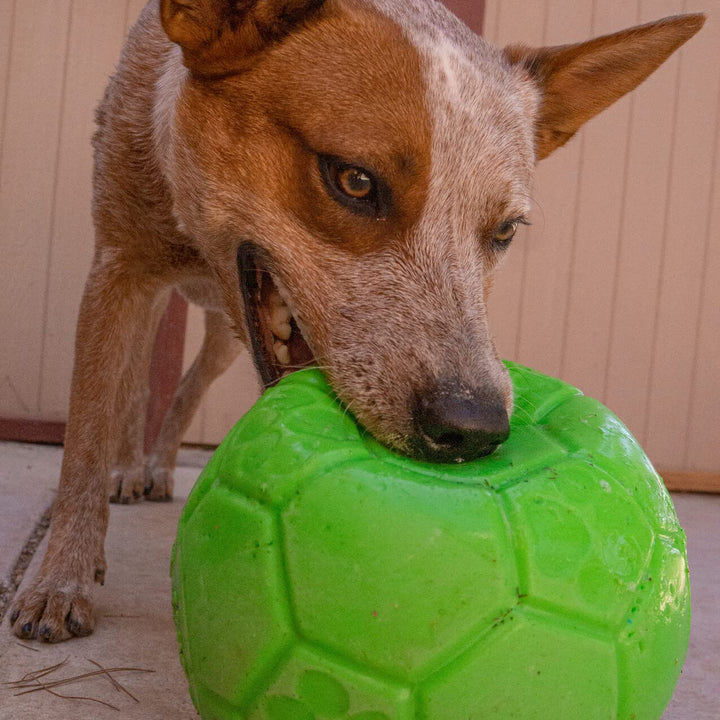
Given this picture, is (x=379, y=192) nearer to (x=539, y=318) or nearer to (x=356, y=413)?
(x=356, y=413)

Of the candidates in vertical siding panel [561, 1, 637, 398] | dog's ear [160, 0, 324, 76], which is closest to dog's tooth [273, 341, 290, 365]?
dog's ear [160, 0, 324, 76]

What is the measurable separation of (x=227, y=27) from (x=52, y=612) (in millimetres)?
1046

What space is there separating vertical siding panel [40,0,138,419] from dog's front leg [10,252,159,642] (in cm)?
189

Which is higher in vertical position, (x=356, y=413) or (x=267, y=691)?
(x=356, y=413)

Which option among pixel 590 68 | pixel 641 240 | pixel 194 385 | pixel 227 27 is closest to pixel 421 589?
pixel 227 27

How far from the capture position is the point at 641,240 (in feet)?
14.0

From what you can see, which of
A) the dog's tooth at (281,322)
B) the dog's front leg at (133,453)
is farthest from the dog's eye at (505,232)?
the dog's front leg at (133,453)

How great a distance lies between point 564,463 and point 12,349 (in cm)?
323

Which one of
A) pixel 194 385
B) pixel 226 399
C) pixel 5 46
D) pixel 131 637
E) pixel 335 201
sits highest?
pixel 5 46

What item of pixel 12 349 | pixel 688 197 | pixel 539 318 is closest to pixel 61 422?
pixel 12 349

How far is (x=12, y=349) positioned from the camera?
3805mm

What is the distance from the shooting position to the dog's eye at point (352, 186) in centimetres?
144

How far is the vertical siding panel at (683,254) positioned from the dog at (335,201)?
Answer: 2509 millimetres

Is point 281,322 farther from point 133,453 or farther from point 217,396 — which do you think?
point 217,396
